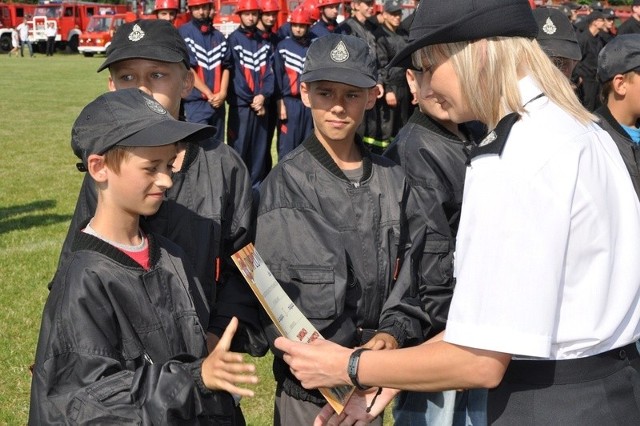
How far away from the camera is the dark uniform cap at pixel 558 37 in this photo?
16.4ft

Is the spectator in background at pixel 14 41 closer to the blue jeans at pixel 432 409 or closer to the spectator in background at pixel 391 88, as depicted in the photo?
the spectator in background at pixel 391 88

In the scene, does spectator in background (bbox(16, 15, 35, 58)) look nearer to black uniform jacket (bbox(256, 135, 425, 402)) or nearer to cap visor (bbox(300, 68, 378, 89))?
cap visor (bbox(300, 68, 378, 89))

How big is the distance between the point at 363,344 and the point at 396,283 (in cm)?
25

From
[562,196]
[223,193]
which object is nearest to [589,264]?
[562,196]

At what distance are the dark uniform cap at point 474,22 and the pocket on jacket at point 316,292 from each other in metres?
1.16

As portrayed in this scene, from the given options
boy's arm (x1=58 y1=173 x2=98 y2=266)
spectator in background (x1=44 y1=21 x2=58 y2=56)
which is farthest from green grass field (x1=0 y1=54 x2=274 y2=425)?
spectator in background (x1=44 y1=21 x2=58 y2=56)

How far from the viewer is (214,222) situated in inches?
125

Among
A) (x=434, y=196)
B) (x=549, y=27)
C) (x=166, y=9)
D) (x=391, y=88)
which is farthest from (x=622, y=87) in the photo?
(x=166, y=9)

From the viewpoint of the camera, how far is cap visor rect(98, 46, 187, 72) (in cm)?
337

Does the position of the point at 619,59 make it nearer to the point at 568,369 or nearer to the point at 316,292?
the point at 316,292

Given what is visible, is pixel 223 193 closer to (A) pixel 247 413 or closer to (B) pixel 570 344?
(B) pixel 570 344

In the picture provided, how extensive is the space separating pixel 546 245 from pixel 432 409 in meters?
1.69

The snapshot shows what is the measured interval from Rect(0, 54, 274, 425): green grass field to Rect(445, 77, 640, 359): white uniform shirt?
309 cm

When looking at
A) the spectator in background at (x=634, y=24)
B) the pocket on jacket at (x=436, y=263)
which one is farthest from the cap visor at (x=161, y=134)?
the spectator in background at (x=634, y=24)
